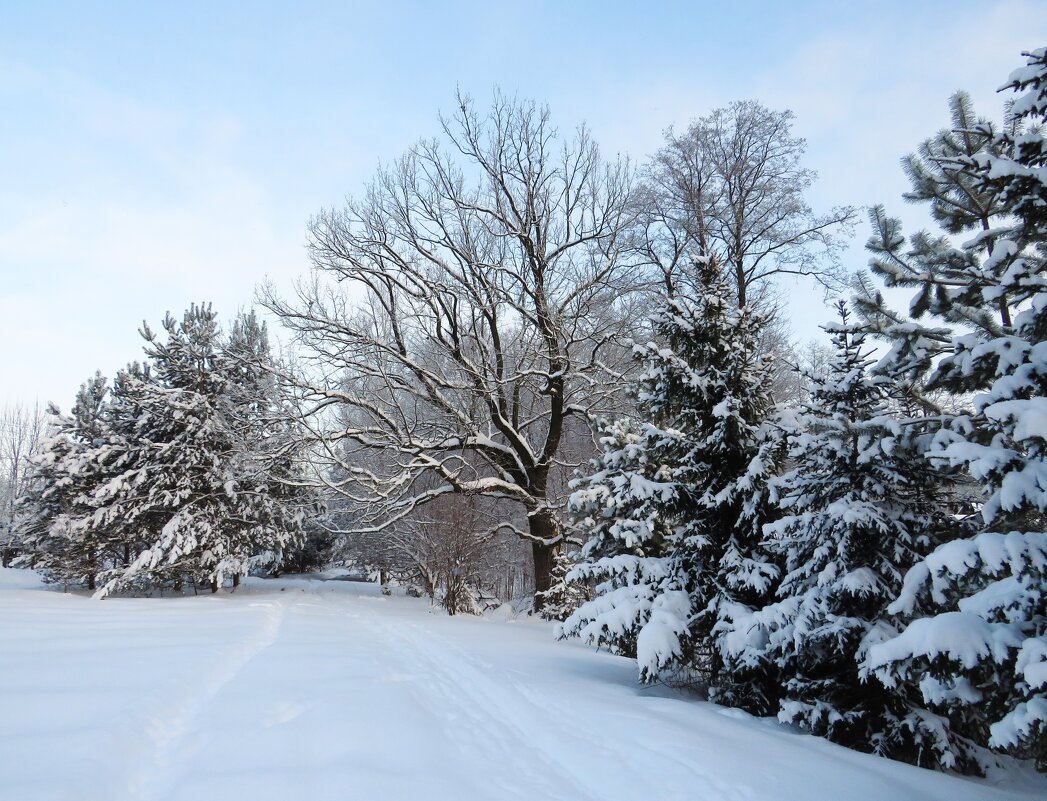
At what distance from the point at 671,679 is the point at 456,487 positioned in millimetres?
7645

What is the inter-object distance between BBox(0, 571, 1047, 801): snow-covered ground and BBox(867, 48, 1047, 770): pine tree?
908 mm

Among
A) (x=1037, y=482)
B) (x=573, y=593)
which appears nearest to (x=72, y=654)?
(x=1037, y=482)

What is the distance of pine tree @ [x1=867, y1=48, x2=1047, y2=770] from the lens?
3.08 metres

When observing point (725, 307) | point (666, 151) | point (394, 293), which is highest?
point (666, 151)

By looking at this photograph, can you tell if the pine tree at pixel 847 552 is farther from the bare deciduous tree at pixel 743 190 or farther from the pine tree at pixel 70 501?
the pine tree at pixel 70 501

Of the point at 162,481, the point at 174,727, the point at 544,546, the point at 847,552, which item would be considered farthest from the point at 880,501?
the point at 162,481

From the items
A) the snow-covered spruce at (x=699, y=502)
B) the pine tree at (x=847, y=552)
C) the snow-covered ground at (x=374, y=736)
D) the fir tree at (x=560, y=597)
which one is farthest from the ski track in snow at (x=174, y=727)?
the fir tree at (x=560, y=597)

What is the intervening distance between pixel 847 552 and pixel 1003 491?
2.07 metres

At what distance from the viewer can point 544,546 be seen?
557 inches

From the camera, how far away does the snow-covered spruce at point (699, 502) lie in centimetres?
607

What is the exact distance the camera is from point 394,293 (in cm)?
1552

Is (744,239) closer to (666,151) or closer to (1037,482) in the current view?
(666,151)

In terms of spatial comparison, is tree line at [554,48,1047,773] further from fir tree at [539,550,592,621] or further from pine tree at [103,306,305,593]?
pine tree at [103,306,305,593]

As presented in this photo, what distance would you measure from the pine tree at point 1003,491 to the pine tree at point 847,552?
2.19ft
